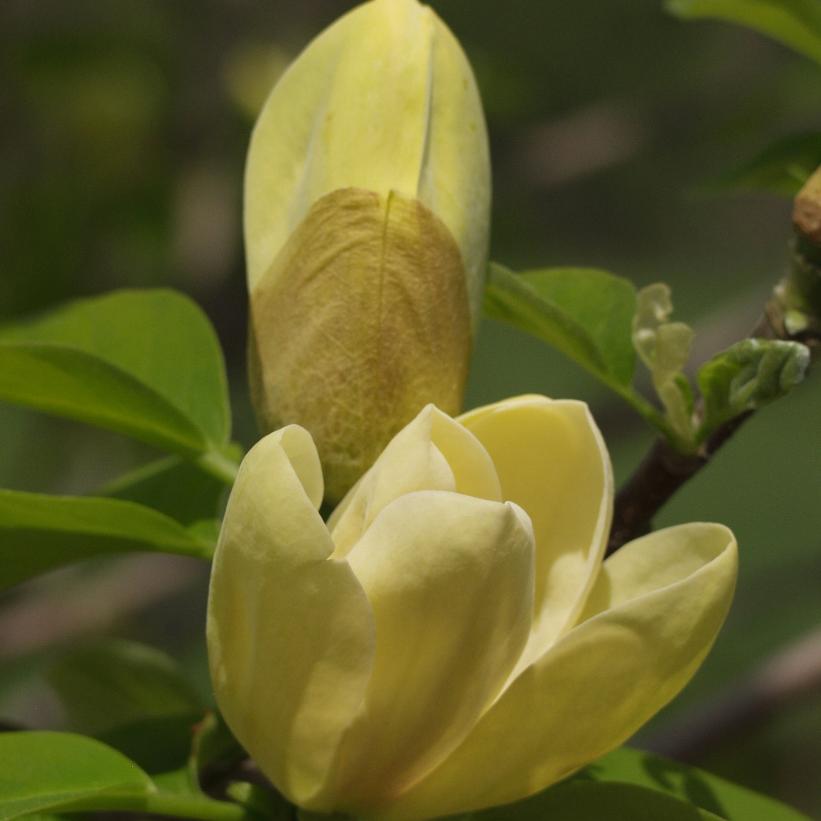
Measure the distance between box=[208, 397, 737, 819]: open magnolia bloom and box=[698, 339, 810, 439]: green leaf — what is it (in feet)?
0.33

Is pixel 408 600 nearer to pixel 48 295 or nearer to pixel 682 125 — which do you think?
pixel 48 295

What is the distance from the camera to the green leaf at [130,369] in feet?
2.49

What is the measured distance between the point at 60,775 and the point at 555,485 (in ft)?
0.91

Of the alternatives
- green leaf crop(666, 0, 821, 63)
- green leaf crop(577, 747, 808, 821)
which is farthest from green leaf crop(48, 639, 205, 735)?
green leaf crop(666, 0, 821, 63)

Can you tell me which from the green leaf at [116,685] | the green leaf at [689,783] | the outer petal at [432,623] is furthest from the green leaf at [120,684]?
the outer petal at [432,623]

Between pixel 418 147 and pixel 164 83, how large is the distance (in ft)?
6.77

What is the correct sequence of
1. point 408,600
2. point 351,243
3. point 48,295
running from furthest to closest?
1. point 48,295
2. point 351,243
3. point 408,600

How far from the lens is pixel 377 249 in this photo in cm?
71

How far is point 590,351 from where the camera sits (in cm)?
81

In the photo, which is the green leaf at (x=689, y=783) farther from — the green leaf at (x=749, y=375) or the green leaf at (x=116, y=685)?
the green leaf at (x=116, y=685)

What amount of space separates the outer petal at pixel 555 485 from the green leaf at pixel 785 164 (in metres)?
0.30

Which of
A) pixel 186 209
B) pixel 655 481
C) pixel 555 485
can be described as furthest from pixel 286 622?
pixel 186 209

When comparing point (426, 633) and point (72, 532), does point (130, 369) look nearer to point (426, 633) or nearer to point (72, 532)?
point (72, 532)

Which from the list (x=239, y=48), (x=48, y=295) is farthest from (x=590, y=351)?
(x=239, y=48)
